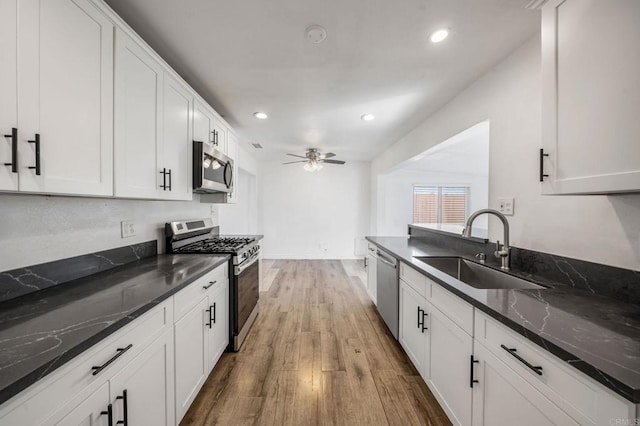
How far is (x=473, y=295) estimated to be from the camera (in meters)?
1.23

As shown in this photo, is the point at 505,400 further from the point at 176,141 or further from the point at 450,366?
the point at 176,141

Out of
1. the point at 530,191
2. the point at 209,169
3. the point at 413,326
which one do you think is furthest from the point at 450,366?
the point at 209,169

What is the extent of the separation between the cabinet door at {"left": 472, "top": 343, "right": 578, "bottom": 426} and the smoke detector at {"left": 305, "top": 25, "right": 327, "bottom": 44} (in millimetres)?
1952

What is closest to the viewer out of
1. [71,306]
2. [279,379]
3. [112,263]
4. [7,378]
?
[7,378]

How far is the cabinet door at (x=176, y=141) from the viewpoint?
5.98ft

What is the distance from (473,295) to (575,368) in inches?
19.6

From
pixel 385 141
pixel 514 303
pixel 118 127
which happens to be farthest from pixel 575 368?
pixel 385 141

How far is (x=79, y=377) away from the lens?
2.66ft

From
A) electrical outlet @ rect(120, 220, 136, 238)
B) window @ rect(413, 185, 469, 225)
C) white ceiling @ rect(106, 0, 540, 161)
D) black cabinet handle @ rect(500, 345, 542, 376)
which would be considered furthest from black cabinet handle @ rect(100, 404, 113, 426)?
window @ rect(413, 185, 469, 225)

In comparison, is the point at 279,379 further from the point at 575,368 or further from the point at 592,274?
the point at 592,274

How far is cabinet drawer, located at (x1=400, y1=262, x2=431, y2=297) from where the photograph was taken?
1.78 m

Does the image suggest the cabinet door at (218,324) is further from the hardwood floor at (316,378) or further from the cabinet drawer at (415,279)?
the cabinet drawer at (415,279)

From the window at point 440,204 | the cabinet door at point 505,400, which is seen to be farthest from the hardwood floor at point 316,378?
the window at point 440,204

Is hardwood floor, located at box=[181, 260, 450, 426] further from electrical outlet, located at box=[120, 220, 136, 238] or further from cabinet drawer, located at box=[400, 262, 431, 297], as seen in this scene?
electrical outlet, located at box=[120, 220, 136, 238]
